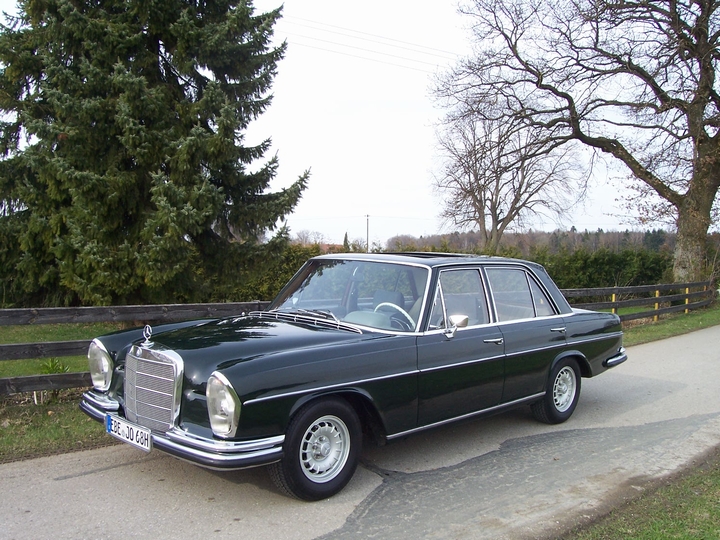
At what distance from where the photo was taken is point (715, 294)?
64.0 ft

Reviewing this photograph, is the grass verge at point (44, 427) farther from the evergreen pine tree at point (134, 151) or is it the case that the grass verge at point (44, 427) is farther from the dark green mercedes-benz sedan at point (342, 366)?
the evergreen pine tree at point (134, 151)

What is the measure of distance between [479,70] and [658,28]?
5476 millimetres

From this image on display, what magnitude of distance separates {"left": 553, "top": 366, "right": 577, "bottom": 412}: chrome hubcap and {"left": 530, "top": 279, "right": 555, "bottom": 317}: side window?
629 mm

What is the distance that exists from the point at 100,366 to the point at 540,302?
4.30 meters

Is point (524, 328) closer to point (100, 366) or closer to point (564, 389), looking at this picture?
point (564, 389)

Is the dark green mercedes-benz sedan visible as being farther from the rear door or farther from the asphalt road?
the asphalt road

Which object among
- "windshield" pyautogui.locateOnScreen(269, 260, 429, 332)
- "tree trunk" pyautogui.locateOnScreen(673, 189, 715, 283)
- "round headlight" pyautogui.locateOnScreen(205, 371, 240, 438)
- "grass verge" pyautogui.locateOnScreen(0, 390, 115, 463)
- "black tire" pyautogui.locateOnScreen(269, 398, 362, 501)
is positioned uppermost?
"tree trunk" pyautogui.locateOnScreen(673, 189, 715, 283)

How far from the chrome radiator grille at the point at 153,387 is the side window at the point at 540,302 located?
375 cm

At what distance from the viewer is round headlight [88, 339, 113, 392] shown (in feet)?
15.3

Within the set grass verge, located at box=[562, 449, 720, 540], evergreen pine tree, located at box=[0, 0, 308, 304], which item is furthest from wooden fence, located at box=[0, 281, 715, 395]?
grass verge, located at box=[562, 449, 720, 540]

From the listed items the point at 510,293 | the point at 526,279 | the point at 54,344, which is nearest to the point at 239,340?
the point at 54,344

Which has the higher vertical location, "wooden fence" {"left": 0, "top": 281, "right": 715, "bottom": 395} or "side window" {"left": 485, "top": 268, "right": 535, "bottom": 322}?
"side window" {"left": 485, "top": 268, "right": 535, "bottom": 322}

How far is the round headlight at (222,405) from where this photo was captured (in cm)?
356

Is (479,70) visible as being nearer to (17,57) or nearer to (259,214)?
(259,214)
